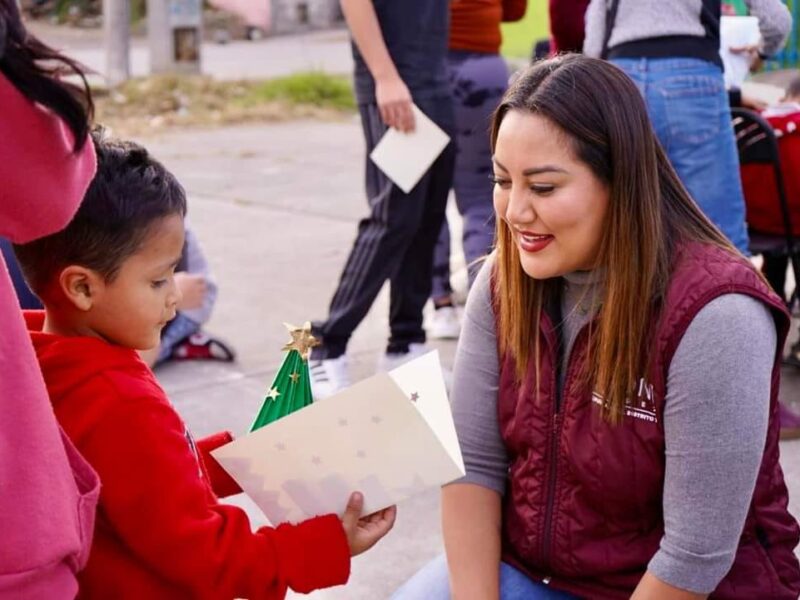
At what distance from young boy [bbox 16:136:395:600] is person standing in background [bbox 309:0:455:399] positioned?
2.17 meters

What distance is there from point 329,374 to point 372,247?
0.42m

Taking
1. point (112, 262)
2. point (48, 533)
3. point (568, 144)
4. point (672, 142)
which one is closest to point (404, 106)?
point (672, 142)

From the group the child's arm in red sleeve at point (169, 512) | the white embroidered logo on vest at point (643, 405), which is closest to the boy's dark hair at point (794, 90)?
the white embroidered logo on vest at point (643, 405)

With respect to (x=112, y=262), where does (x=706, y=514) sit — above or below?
below

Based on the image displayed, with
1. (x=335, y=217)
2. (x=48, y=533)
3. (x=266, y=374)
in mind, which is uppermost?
(x=48, y=533)

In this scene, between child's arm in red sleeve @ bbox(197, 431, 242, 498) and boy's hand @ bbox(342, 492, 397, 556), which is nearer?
boy's hand @ bbox(342, 492, 397, 556)

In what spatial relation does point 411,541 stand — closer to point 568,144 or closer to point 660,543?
point 660,543

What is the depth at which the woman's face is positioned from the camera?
2.08 meters

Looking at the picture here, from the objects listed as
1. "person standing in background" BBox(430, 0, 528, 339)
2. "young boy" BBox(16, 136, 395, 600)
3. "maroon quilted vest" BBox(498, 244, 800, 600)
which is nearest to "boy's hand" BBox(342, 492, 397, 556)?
"young boy" BBox(16, 136, 395, 600)

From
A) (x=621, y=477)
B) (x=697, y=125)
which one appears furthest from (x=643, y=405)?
(x=697, y=125)

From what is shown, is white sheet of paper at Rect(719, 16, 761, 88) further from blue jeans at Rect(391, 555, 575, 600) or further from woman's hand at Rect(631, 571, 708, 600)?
woman's hand at Rect(631, 571, 708, 600)

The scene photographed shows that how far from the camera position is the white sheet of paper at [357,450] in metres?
1.84

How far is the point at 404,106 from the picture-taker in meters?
4.06

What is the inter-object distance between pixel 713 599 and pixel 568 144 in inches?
29.3
